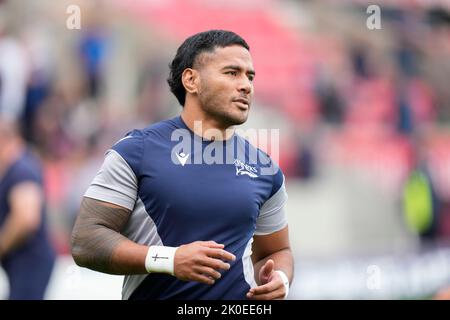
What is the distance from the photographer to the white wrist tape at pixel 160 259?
413 centimetres

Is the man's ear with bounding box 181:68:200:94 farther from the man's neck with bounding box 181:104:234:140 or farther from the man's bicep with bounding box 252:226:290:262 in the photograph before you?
the man's bicep with bounding box 252:226:290:262

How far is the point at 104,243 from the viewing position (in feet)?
13.9

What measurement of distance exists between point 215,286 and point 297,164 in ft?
31.0

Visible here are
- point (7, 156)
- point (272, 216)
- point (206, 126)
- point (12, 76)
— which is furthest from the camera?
point (12, 76)

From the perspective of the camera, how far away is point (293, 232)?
13.2 metres

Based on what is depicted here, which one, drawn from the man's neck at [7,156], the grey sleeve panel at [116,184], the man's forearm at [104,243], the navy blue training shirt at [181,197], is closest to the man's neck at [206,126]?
the navy blue training shirt at [181,197]

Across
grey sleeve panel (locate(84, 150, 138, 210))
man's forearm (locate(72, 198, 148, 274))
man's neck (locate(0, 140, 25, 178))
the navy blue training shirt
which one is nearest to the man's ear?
the navy blue training shirt

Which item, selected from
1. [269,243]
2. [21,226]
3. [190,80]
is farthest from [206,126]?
[21,226]

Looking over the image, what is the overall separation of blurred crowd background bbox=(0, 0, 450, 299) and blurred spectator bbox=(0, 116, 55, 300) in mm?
1173

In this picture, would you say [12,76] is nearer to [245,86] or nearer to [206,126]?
[206,126]

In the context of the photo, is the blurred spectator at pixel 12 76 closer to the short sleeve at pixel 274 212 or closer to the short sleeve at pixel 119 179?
the short sleeve at pixel 274 212

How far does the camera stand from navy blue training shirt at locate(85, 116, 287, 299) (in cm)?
435

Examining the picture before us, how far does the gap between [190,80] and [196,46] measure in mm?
175

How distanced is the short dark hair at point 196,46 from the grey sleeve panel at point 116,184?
2.21ft
